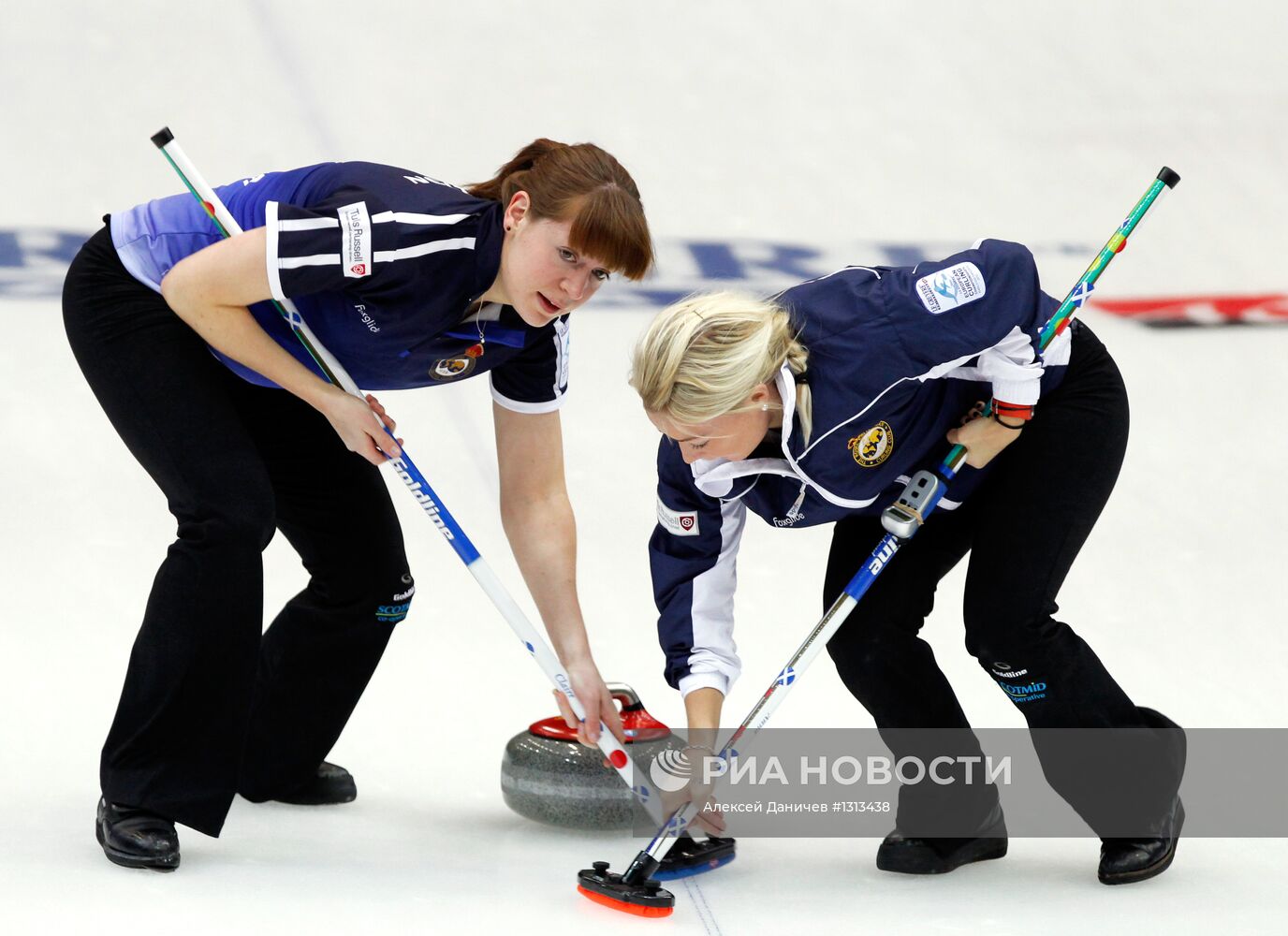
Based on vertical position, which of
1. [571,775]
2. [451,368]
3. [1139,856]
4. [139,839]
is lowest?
[1139,856]

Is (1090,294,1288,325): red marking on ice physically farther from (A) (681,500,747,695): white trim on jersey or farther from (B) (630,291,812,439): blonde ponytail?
(B) (630,291,812,439): blonde ponytail

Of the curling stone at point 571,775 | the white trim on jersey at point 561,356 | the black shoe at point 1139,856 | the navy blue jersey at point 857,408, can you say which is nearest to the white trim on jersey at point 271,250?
the white trim on jersey at point 561,356

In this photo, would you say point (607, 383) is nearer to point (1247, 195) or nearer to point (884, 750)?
point (884, 750)

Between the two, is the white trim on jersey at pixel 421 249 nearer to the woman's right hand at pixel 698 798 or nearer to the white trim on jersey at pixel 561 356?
the white trim on jersey at pixel 561 356

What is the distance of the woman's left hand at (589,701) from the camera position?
7.22 feet

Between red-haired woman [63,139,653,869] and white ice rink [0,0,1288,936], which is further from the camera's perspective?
white ice rink [0,0,1288,936]

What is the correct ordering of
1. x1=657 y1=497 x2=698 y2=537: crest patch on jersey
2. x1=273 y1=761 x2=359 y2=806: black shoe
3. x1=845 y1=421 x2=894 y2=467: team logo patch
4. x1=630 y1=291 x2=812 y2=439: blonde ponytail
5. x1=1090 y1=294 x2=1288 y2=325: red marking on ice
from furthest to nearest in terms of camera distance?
1. x1=1090 y1=294 x2=1288 y2=325: red marking on ice
2. x1=273 y1=761 x2=359 y2=806: black shoe
3. x1=657 y1=497 x2=698 y2=537: crest patch on jersey
4. x1=845 y1=421 x2=894 y2=467: team logo patch
5. x1=630 y1=291 x2=812 y2=439: blonde ponytail

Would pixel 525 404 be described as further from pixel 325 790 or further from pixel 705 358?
pixel 325 790

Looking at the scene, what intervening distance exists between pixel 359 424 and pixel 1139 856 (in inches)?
48.0

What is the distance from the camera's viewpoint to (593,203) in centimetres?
193

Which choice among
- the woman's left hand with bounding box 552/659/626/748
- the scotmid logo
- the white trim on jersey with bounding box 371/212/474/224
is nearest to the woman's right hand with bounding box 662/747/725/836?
the scotmid logo

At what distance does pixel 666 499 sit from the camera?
2.13m

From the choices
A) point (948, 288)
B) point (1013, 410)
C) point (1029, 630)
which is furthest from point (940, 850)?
point (948, 288)

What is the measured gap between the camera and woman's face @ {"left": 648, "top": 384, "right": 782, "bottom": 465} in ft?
6.26
